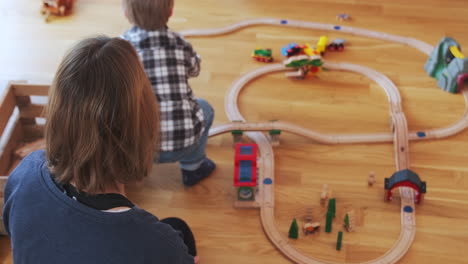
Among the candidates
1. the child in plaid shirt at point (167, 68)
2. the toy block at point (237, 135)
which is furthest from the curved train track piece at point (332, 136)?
the child in plaid shirt at point (167, 68)

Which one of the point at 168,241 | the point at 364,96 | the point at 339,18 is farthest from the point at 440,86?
the point at 168,241

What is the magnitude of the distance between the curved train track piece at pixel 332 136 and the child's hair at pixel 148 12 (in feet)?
1.66

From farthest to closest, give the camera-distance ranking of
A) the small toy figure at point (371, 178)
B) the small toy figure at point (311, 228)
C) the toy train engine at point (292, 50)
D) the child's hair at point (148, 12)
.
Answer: the toy train engine at point (292, 50)
the small toy figure at point (371, 178)
the small toy figure at point (311, 228)
the child's hair at point (148, 12)

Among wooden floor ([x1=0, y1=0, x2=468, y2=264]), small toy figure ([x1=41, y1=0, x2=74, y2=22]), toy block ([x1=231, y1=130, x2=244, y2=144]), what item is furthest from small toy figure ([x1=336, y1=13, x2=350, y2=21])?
small toy figure ([x1=41, y1=0, x2=74, y2=22])

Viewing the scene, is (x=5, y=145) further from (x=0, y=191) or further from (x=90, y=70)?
(x=90, y=70)

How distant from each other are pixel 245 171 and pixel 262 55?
28.0 inches

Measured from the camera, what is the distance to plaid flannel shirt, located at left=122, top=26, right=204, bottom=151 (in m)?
1.48

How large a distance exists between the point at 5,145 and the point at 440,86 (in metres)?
1.64

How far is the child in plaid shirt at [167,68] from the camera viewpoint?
1476 mm

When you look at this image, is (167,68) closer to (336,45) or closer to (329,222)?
(329,222)

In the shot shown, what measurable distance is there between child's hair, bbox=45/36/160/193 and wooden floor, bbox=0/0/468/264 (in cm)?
78

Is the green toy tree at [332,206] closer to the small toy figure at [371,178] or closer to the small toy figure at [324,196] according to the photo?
the small toy figure at [324,196]

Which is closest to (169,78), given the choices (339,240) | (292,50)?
(339,240)

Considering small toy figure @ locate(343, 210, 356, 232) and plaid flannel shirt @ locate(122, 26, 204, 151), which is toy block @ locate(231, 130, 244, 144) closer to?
plaid flannel shirt @ locate(122, 26, 204, 151)
